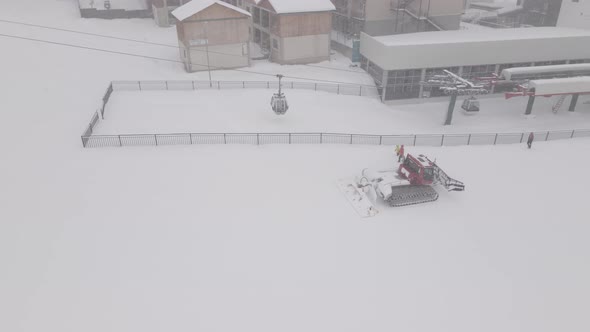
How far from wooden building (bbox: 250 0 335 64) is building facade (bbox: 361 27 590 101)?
4725 mm

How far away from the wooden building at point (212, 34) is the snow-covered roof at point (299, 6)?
3.26m

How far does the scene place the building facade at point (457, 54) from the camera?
30.6 meters

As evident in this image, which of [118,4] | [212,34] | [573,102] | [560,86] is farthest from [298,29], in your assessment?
[118,4]

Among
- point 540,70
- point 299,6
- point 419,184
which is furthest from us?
point 299,6

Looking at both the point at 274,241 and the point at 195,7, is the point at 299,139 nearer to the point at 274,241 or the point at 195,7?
the point at 274,241

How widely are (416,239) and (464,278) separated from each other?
7.53 feet

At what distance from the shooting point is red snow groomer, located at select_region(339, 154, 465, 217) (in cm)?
1739

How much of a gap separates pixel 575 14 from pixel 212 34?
34.8m

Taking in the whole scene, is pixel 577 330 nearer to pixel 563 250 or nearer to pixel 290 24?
pixel 563 250

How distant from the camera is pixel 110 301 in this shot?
12.6 metres

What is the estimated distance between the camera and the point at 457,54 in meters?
31.2

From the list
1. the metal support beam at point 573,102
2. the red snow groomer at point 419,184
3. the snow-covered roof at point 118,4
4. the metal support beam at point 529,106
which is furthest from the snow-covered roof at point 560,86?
the snow-covered roof at point 118,4

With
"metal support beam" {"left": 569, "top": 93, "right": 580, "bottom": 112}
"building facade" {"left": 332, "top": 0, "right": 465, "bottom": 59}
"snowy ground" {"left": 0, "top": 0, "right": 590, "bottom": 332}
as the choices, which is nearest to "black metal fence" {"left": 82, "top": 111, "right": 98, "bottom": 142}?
"snowy ground" {"left": 0, "top": 0, "right": 590, "bottom": 332}

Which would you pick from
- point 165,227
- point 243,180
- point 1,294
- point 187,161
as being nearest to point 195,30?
point 187,161
